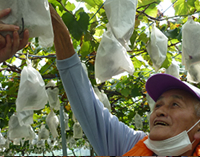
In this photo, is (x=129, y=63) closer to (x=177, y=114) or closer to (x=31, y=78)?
(x=177, y=114)

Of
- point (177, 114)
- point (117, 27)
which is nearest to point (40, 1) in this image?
point (117, 27)

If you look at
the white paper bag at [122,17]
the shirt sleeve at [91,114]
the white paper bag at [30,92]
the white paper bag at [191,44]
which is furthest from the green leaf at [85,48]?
the white paper bag at [122,17]

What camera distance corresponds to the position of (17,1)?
745 mm

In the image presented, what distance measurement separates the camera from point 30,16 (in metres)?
0.76

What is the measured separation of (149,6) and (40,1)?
111cm

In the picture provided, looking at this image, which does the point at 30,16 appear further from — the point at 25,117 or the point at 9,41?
the point at 25,117

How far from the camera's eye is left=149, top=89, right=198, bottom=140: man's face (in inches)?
48.0

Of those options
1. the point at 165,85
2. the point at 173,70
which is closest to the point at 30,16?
the point at 165,85

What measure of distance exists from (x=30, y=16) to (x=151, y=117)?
860 millimetres

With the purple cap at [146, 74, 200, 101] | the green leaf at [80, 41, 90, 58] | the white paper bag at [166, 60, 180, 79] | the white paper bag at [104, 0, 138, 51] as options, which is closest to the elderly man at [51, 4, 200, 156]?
the purple cap at [146, 74, 200, 101]

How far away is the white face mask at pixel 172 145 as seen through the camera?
1211mm

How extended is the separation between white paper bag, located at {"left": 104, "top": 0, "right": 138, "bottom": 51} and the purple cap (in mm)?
Answer: 474

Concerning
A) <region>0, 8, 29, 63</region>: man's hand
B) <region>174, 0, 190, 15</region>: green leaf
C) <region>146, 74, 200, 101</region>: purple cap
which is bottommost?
<region>146, 74, 200, 101</region>: purple cap

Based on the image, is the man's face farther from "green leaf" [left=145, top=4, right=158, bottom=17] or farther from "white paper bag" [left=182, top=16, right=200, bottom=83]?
"green leaf" [left=145, top=4, right=158, bottom=17]
